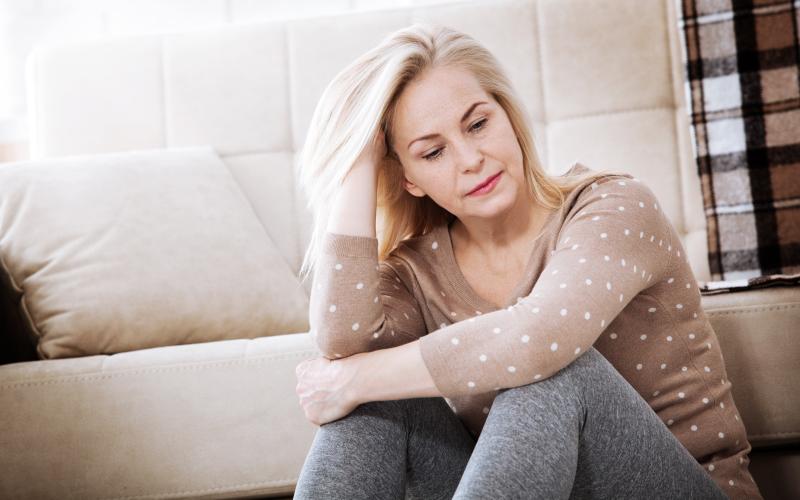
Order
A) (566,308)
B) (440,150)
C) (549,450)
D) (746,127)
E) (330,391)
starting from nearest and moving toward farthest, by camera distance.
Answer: (549,450) → (566,308) → (330,391) → (440,150) → (746,127)

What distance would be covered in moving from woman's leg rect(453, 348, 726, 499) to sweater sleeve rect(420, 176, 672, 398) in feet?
0.09

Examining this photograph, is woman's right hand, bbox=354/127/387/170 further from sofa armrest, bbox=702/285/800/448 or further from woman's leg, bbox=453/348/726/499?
sofa armrest, bbox=702/285/800/448

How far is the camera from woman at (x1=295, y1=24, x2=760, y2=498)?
85 cm

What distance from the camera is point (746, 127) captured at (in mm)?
1810

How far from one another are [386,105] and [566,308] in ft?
1.31

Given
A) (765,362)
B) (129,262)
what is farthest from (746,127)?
(129,262)

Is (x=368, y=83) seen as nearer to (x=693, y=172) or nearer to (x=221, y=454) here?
(x=221, y=454)

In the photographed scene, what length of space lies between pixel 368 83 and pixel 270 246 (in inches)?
28.4

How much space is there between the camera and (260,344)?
52.9 inches

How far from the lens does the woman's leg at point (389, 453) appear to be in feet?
2.94

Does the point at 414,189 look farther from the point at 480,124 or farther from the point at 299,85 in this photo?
the point at 299,85

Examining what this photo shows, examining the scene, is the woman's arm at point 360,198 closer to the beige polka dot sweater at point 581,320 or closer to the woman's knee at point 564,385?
the beige polka dot sweater at point 581,320

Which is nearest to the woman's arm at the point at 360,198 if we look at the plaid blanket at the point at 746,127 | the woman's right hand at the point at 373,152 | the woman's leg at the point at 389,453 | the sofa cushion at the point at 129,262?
the woman's right hand at the point at 373,152

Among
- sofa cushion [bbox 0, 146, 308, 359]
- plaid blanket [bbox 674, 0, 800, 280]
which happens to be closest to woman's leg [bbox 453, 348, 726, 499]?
sofa cushion [bbox 0, 146, 308, 359]
